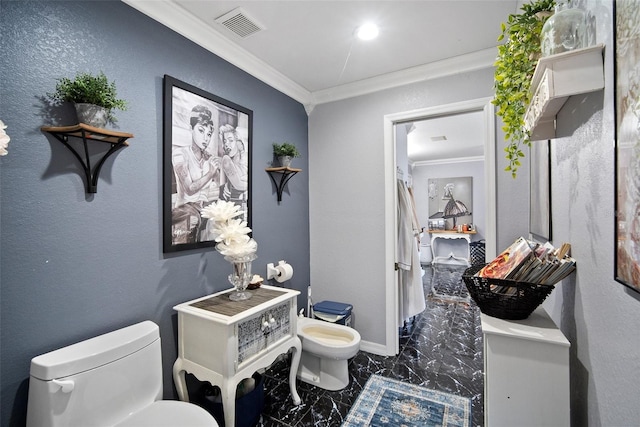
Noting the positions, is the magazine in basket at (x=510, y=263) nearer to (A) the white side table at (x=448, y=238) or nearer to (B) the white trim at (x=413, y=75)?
(B) the white trim at (x=413, y=75)

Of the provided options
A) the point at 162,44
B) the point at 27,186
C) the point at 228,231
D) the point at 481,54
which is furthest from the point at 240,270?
the point at 481,54

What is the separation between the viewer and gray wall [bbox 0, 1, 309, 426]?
112cm

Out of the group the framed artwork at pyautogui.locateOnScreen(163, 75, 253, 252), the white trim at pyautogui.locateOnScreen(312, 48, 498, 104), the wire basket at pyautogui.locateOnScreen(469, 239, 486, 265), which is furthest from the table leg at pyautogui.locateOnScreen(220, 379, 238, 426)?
the wire basket at pyautogui.locateOnScreen(469, 239, 486, 265)

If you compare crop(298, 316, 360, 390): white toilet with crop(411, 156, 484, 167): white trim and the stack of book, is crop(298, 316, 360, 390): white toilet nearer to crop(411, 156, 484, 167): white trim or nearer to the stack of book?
the stack of book

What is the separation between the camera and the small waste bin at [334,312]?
246 cm

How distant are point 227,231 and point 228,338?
0.61 meters

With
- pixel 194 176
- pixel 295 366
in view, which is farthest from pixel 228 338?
pixel 194 176

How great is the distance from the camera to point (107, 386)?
3.92ft

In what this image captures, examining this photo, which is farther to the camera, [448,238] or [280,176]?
[448,238]

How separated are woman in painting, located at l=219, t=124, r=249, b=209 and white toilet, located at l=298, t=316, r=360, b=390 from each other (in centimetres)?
121

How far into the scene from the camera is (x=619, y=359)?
26.6 inches

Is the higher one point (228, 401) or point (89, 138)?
point (89, 138)

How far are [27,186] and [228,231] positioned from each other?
35.0 inches

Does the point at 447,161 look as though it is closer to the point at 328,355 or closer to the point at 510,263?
the point at 328,355
